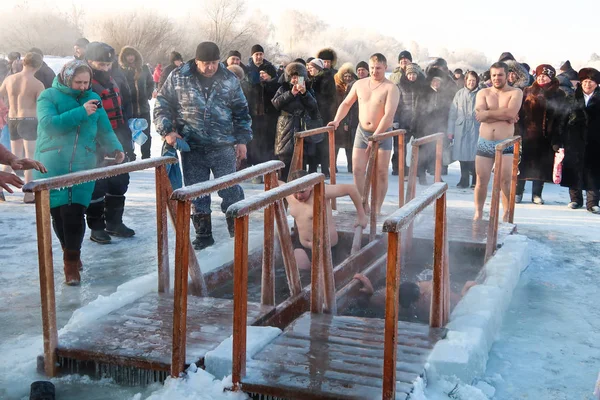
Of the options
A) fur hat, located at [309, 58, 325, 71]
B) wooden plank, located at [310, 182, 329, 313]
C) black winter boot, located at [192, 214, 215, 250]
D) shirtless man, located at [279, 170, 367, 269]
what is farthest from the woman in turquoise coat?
fur hat, located at [309, 58, 325, 71]

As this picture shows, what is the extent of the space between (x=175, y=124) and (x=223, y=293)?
169 cm

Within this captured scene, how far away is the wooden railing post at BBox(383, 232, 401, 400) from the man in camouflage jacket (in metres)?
3.44

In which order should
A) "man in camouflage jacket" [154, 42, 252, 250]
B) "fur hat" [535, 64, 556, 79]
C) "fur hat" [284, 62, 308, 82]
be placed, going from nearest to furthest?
"man in camouflage jacket" [154, 42, 252, 250]
"fur hat" [535, 64, 556, 79]
"fur hat" [284, 62, 308, 82]

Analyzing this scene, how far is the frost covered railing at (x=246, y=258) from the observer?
337 centimetres

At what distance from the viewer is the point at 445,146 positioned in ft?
37.1

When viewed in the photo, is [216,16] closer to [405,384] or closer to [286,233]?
[286,233]

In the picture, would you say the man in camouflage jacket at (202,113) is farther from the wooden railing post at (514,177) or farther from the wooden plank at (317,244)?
the wooden railing post at (514,177)

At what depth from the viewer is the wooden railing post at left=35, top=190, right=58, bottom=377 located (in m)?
3.65

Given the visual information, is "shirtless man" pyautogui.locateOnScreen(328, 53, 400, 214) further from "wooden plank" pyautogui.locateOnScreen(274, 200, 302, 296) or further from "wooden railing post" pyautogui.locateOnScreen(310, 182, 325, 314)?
"wooden railing post" pyautogui.locateOnScreen(310, 182, 325, 314)

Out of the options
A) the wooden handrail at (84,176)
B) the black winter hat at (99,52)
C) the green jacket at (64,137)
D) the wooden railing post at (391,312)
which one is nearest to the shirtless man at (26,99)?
the black winter hat at (99,52)

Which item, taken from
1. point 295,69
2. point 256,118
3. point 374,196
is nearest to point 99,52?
point 374,196

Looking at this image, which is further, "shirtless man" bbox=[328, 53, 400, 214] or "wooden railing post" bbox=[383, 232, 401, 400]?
"shirtless man" bbox=[328, 53, 400, 214]

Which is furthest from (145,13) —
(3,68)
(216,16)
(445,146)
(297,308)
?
(297,308)

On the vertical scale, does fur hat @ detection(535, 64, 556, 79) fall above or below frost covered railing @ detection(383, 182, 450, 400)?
above
